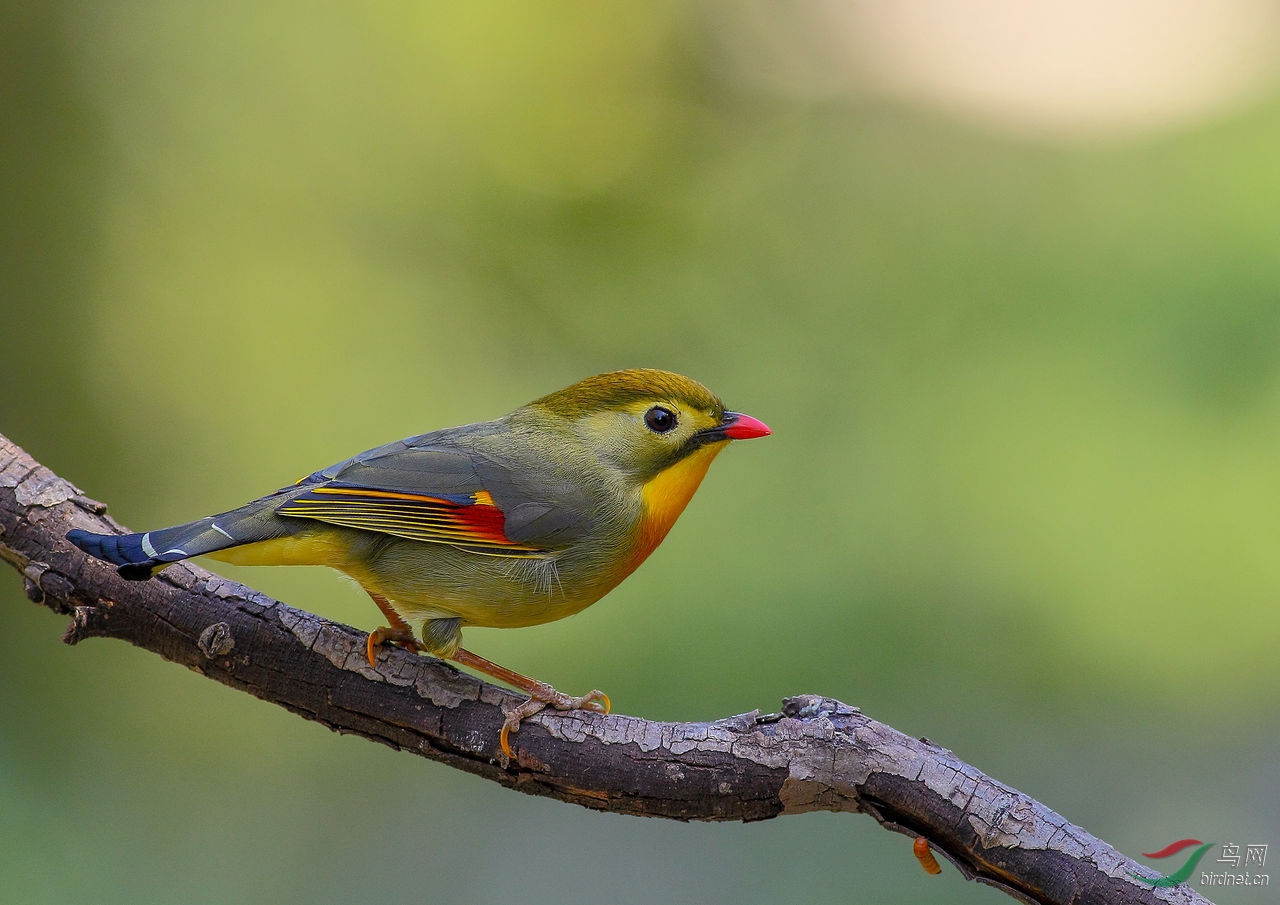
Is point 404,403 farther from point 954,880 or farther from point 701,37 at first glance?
point 954,880

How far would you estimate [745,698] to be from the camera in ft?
17.0

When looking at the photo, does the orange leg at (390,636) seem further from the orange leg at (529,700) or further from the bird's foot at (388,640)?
the orange leg at (529,700)

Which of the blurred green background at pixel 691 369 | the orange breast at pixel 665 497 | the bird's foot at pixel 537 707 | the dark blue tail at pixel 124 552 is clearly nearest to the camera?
the dark blue tail at pixel 124 552

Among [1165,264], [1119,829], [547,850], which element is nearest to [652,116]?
[1165,264]

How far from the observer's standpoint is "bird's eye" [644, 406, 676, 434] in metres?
3.51

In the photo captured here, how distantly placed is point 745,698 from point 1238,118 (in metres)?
4.67

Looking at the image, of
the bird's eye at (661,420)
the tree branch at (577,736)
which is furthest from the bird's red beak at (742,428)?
the tree branch at (577,736)

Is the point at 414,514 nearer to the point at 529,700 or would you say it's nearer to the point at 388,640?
the point at 388,640

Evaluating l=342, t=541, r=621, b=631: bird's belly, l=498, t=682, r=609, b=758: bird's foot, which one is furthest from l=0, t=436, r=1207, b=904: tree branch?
l=342, t=541, r=621, b=631: bird's belly

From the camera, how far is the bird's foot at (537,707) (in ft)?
9.97

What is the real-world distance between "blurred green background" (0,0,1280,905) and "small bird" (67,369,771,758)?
207 cm


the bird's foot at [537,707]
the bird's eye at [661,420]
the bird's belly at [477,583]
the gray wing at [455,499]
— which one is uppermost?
the bird's eye at [661,420]

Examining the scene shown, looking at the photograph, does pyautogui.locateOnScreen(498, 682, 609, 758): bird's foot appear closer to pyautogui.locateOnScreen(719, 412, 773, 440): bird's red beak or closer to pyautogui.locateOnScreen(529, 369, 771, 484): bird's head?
pyautogui.locateOnScreen(529, 369, 771, 484): bird's head

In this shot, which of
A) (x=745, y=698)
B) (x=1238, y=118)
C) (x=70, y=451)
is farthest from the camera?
(x=1238, y=118)
